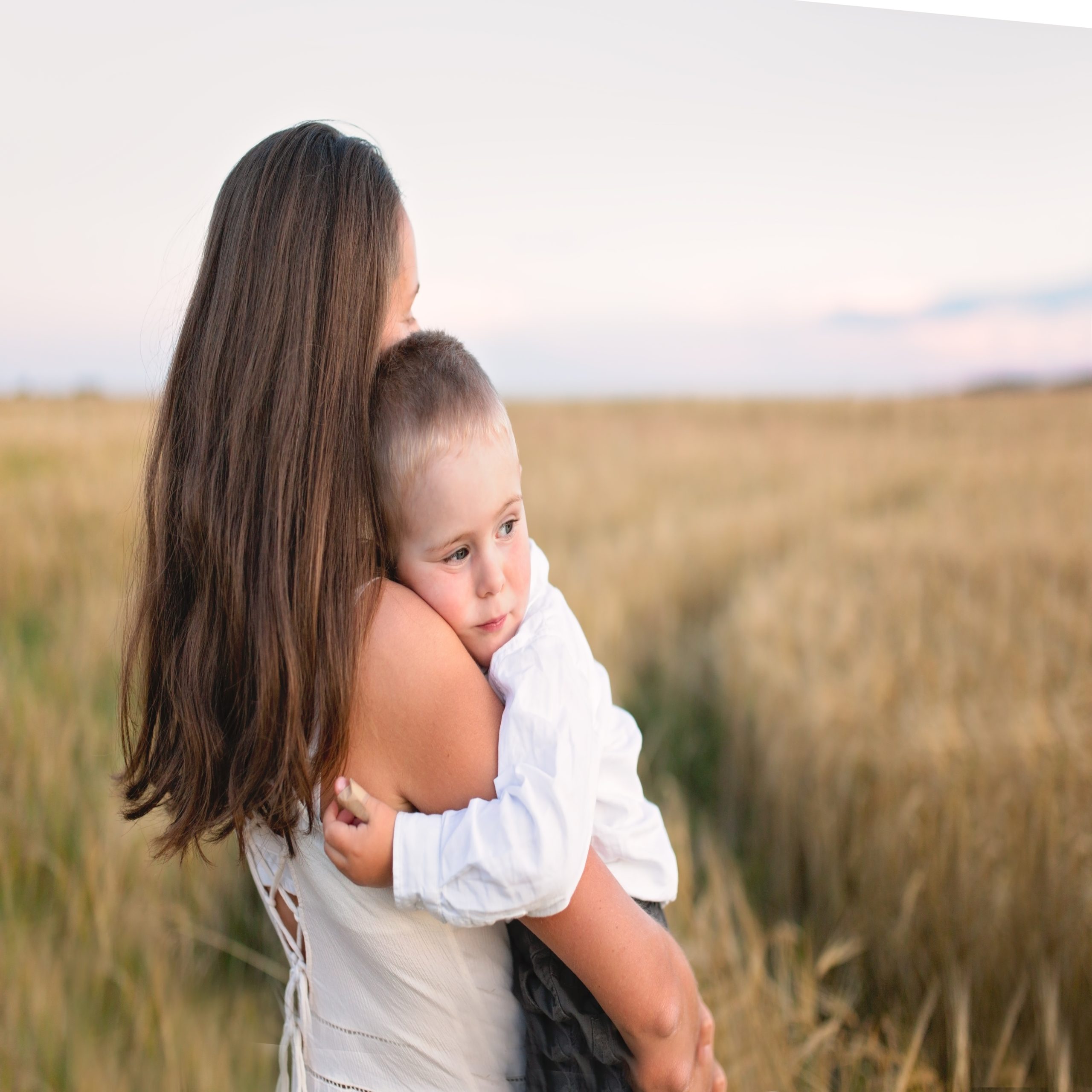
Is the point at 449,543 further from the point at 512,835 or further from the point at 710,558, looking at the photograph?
the point at 710,558

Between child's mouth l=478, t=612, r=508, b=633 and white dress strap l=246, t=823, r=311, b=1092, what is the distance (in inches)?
11.8

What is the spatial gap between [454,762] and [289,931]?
391 mm

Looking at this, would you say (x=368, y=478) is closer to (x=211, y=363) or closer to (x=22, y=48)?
(x=211, y=363)

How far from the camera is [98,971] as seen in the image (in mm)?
1497

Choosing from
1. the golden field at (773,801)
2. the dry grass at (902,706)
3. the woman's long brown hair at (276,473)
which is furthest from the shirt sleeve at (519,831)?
the dry grass at (902,706)

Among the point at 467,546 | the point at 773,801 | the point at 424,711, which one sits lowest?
the point at 773,801

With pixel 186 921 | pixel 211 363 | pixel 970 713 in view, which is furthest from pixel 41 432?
pixel 970 713

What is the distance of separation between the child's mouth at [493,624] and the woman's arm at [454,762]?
0.07m

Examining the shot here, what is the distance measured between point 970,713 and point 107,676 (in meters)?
2.15

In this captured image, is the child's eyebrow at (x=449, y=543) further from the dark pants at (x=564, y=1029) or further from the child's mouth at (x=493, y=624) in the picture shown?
the dark pants at (x=564, y=1029)

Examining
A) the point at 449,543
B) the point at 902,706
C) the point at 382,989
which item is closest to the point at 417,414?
the point at 449,543

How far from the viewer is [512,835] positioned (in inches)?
27.2

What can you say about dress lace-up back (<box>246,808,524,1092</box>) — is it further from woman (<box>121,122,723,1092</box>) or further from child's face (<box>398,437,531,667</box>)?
child's face (<box>398,437,531,667</box>)

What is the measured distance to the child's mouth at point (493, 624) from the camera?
0.82 metres
